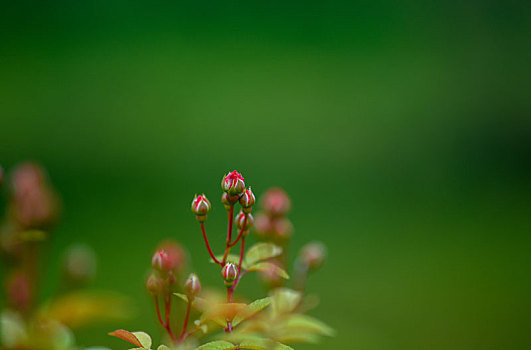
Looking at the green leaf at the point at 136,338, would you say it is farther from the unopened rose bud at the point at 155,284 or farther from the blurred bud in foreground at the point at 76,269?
the blurred bud in foreground at the point at 76,269

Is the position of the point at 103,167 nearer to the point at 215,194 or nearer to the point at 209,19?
the point at 215,194

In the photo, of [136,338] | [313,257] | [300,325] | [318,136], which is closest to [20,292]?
[136,338]

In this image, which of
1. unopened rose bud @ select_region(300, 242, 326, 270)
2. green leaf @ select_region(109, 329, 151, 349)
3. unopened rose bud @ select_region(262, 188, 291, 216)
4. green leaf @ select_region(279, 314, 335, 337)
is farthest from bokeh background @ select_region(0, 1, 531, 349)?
green leaf @ select_region(109, 329, 151, 349)

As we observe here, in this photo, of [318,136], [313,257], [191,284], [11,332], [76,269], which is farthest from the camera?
[318,136]

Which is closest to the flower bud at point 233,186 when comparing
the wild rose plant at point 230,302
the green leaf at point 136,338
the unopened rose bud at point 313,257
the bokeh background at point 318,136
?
the wild rose plant at point 230,302

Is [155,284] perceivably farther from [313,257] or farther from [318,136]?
[318,136]

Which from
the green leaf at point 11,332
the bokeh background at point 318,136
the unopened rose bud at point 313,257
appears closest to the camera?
the green leaf at point 11,332

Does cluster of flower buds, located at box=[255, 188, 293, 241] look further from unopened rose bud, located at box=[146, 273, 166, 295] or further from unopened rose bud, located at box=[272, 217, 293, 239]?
unopened rose bud, located at box=[146, 273, 166, 295]

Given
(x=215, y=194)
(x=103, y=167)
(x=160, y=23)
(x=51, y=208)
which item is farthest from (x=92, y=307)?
(x=160, y=23)
